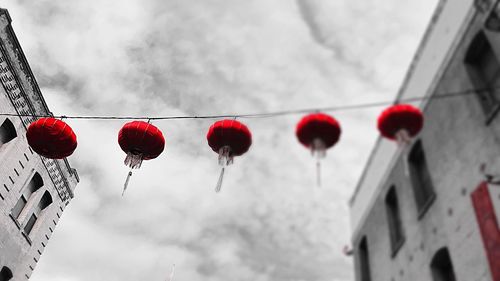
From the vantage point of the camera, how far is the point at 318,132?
22.6 ft

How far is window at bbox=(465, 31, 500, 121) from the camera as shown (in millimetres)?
9055

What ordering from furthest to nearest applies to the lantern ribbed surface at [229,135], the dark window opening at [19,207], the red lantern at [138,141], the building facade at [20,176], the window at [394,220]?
the dark window opening at [19,207] → the building facade at [20,176] → the window at [394,220] → the red lantern at [138,141] → the lantern ribbed surface at [229,135]

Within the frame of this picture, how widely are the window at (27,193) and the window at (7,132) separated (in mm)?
2317

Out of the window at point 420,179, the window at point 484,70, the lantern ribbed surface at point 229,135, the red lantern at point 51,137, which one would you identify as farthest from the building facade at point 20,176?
the window at point 484,70

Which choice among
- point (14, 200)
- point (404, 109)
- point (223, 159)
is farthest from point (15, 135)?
point (404, 109)

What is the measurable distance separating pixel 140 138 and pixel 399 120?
194 inches

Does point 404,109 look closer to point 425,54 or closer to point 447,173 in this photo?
point 447,173

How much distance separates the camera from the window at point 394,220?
1269 cm

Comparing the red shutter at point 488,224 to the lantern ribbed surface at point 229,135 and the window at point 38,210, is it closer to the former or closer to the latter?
the lantern ribbed surface at point 229,135

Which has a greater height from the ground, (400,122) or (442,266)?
(400,122)

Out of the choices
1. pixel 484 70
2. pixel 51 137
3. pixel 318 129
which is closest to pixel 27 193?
pixel 51 137

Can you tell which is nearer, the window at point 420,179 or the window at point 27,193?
the window at point 420,179

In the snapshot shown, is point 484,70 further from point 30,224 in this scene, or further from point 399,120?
point 30,224

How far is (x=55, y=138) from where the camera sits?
8047mm
